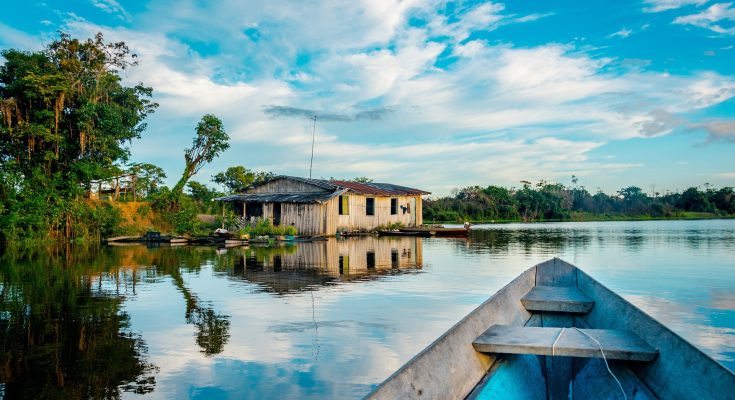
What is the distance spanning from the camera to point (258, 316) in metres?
7.53

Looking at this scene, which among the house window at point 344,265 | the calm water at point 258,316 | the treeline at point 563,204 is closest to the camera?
the calm water at point 258,316

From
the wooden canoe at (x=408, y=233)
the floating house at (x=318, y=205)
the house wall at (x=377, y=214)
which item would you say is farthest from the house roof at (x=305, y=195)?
the wooden canoe at (x=408, y=233)

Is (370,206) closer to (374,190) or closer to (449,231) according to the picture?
(374,190)

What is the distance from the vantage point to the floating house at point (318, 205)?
25875 millimetres

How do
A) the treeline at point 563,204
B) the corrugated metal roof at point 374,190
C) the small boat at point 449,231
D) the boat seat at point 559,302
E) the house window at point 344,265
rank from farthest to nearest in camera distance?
the treeline at point 563,204, the corrugated metal roof at point 374,190, the small boat at point 449,231, the house window at point 344,265, the boat seat at point 559,302

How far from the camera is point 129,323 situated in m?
7.23

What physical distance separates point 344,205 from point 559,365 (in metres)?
23.7

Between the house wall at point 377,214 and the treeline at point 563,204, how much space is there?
13475 mm

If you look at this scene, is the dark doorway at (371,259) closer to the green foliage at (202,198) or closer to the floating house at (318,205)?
the floating house at (318,205)

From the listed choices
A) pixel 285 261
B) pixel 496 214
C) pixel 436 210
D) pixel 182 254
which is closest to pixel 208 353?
pixel 285 261

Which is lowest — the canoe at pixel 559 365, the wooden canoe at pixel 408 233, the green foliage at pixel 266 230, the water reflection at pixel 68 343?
the water reflection at pixel 68 343

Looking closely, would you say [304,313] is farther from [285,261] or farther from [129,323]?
[285,261]

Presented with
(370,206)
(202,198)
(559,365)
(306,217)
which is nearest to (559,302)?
(559,365)

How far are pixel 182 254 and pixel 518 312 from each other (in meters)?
15.4
